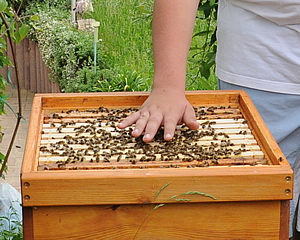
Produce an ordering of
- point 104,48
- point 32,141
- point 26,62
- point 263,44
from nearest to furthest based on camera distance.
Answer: point 32,141 → point 263,44 → point 104,48 → point 26,62

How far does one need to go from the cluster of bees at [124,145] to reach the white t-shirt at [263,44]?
0.94 ft

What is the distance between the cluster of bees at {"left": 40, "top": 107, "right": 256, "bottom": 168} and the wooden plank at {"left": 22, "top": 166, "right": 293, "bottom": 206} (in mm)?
113

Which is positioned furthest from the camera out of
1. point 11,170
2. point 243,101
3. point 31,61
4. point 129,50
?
point 31,61

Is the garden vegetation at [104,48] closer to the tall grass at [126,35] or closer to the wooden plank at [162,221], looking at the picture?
the tall grass at [126,35]

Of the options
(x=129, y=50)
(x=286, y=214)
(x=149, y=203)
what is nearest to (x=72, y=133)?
(x=149, y=203)

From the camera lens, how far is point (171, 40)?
1574 millimetres

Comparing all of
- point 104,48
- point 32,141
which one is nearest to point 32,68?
point 104,48

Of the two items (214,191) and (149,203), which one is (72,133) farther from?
(214,191)

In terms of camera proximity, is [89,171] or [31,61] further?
[31,61]

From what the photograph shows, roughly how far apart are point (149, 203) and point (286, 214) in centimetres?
37

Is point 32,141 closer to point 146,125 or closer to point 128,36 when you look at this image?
point 146,125

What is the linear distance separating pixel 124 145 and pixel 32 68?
619cm

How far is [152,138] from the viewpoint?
142 centimetres

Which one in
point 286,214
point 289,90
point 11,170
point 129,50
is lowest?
point 11,170
